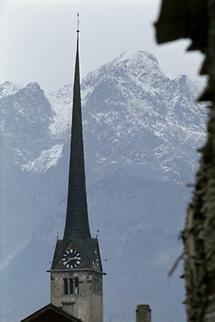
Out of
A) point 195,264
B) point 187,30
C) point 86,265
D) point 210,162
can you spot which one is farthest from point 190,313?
point 86,265

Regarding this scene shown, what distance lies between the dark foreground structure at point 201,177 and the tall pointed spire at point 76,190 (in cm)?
11908

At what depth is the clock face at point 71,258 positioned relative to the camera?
411 ft

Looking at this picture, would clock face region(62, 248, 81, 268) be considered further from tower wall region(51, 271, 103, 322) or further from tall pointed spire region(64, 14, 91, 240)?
tall pointed spire region(64, 14, 91, 240)

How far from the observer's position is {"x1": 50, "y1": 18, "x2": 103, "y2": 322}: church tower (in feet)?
415

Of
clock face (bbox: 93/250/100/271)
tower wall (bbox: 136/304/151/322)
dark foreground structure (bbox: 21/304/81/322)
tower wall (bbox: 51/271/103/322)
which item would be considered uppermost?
clock face (bbox: 93/250/100/271)

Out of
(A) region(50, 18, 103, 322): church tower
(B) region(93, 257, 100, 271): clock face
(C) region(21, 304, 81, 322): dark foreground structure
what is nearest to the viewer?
(C) region(21, 304, 81, 322): dark foreground structure

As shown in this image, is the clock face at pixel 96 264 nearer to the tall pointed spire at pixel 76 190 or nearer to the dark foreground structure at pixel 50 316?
the tall pointed spire at pixel 76 190

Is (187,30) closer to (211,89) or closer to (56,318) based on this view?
(211,89)

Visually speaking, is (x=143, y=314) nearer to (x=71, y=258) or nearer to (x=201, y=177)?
(x=201, y=177)

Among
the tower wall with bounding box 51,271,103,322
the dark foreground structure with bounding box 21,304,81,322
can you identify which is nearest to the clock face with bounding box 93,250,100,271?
the tower wall with bounding box 51,271,103,322

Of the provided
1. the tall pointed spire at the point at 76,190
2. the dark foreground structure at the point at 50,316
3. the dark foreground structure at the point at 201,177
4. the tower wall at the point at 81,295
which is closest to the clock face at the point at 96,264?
the tower wall at the point at 81,295

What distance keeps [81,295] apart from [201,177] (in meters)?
123

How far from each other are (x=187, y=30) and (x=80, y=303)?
12314 cm

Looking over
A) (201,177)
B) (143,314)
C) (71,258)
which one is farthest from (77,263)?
(201,177)
